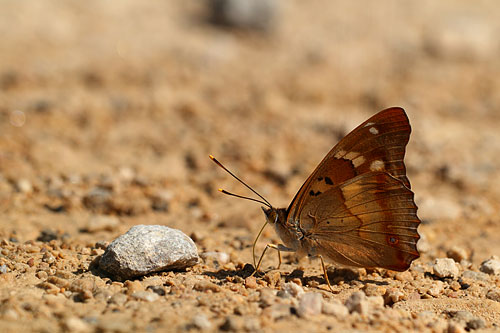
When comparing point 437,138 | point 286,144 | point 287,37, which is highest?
point 287,37

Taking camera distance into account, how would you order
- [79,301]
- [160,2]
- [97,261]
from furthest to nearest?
[160,2]
[97,261]
[79,301]

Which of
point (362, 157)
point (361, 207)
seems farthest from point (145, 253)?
point (362, 157)

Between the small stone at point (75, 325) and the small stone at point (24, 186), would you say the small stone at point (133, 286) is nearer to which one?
the small stone at point (75, 325)

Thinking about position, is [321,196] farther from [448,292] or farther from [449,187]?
[449,187]

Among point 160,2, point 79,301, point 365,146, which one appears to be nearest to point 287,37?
point 160,2

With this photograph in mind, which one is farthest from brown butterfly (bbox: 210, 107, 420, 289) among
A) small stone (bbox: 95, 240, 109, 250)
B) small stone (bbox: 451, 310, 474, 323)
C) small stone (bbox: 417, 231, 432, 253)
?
small stone (bbox: 95, 240, 109, 250)
